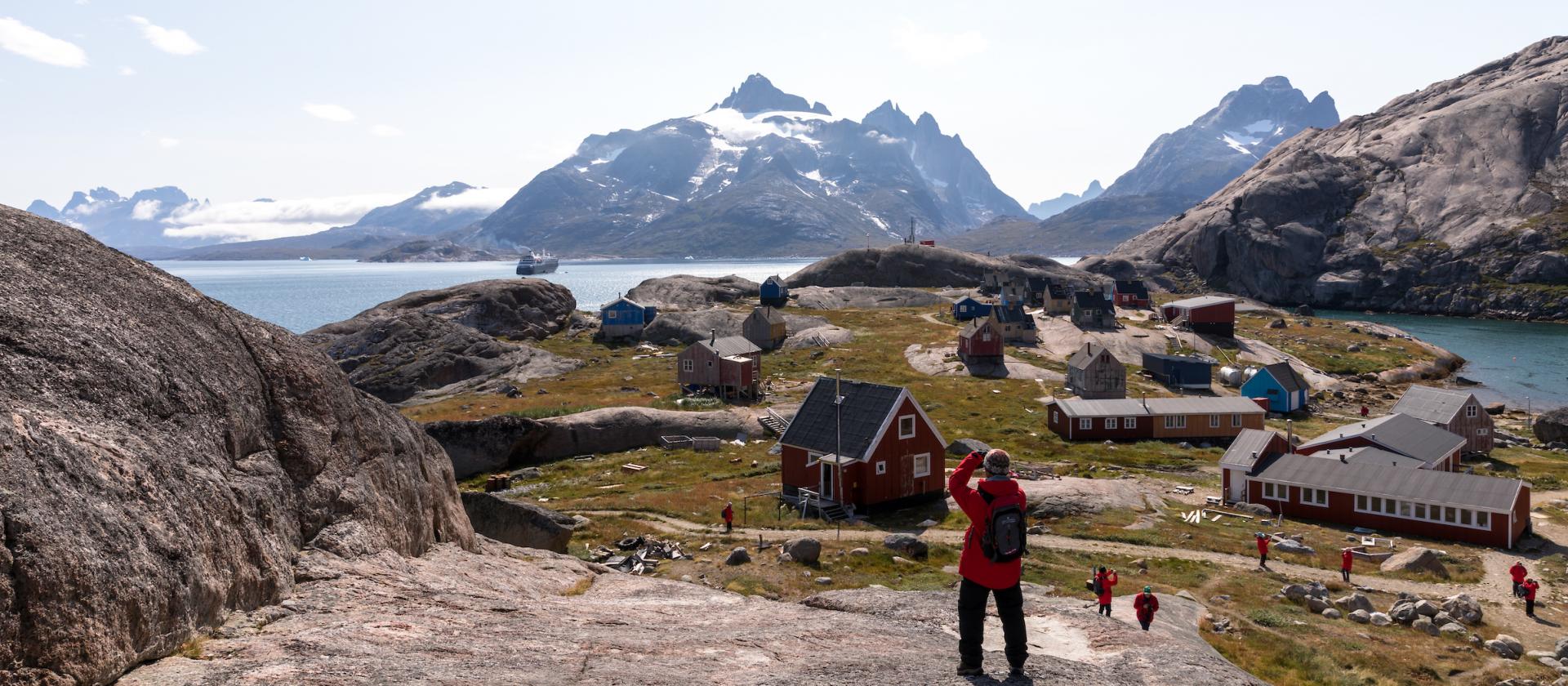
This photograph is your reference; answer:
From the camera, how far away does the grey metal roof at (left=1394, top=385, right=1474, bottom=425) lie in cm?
6544

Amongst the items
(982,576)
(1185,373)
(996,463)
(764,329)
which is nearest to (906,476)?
(982,576)

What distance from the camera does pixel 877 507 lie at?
4566cm

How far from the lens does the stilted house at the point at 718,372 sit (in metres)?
81.6

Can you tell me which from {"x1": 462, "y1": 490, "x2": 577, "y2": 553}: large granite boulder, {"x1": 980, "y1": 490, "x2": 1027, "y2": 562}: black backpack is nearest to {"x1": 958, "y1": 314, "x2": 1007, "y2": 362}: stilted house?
{"x1": 462, "y1": 490, "x2": 577, "y2": 553}: large granite boulder

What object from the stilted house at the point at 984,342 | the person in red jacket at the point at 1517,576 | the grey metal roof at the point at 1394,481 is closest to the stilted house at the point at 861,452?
the grey metal roof at the point at 1394,481

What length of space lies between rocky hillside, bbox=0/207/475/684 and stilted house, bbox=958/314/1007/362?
82850mm

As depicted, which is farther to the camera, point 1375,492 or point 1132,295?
point 1132,295

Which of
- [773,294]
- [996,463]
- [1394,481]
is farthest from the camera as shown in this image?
[773,294]

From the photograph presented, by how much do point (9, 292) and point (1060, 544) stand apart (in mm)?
36426

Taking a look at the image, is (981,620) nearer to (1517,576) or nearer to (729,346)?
(1517,576)

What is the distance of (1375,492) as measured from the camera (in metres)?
Answer: 46.0

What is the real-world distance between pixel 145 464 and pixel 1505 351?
161 m

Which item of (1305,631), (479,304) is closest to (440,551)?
(1305,631)

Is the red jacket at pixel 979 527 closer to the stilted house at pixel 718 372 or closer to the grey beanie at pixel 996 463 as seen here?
the grey beanie at pixel 996 463
